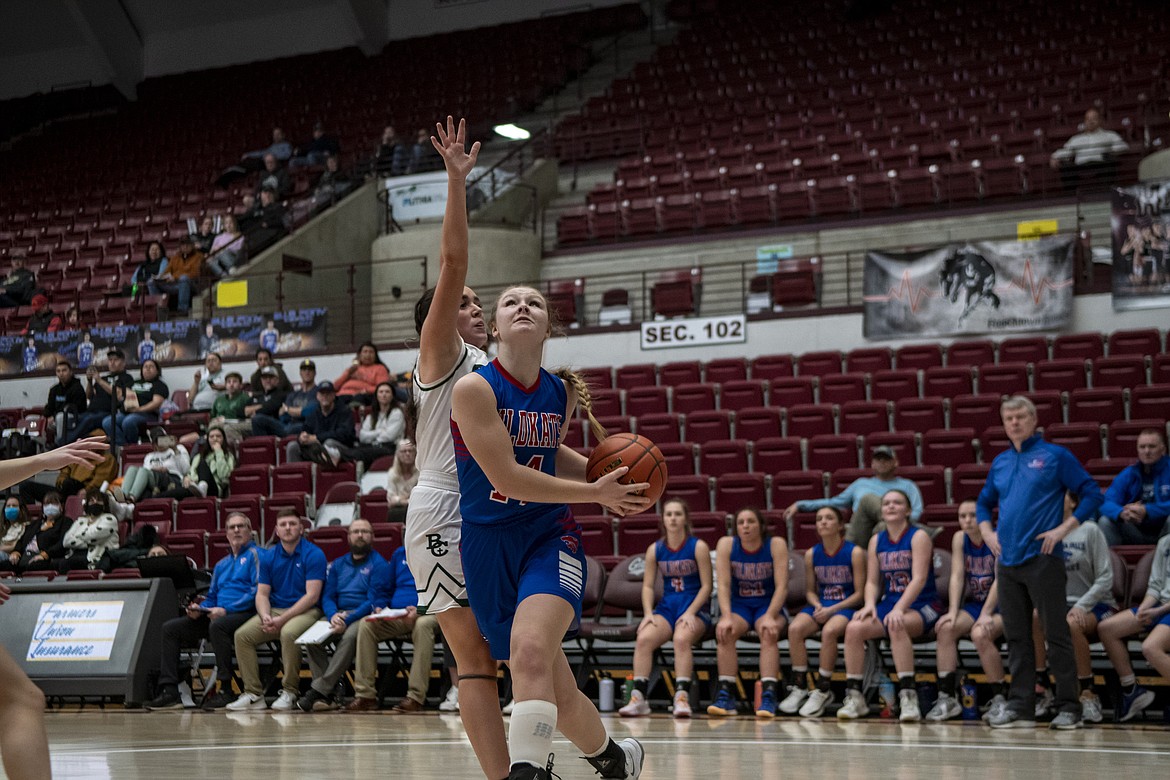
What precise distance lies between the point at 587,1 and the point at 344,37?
219 inches

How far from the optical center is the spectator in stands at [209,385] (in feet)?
49.2

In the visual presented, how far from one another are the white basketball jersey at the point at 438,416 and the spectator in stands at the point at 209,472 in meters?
9.65

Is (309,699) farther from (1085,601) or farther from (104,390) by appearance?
(104,390)

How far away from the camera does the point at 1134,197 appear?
12953 mm

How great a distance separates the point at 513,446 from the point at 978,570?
573cm

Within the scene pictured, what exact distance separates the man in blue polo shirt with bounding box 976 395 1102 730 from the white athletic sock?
494cm

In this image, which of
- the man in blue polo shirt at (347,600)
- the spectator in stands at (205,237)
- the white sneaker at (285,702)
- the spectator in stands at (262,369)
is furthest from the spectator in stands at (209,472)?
the spectator in stands at (205,237)

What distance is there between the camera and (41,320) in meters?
17.9

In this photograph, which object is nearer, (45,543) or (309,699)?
(309,699)

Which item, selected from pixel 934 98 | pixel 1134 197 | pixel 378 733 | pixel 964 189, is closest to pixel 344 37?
pixel 934 98

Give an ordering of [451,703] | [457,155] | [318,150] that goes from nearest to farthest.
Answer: [457,155], [451,703], [318,150]

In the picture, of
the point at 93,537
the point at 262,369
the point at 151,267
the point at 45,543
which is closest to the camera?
the point at 93,537

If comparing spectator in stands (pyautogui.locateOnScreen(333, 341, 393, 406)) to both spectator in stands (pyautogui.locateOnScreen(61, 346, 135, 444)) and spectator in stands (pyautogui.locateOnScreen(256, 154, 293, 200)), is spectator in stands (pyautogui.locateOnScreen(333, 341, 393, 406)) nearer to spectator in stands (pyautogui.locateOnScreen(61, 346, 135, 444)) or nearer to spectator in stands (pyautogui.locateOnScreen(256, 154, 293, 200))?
spectator in stands (pyautogui.locateOnScreen(61, 346, 135, 444))

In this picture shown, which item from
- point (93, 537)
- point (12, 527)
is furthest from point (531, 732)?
point (12, 527)
